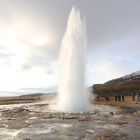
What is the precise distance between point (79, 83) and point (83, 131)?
21709mm

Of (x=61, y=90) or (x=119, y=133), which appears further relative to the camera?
(x=61, y=90)

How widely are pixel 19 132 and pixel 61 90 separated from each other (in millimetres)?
23270

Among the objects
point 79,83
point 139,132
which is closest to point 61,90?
point 79,83

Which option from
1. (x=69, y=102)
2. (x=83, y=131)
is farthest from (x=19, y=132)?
(x=69, y=102)

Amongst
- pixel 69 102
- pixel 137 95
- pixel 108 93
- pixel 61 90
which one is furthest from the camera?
pixel 108 93

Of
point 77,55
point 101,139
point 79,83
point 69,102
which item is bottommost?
point 101,139

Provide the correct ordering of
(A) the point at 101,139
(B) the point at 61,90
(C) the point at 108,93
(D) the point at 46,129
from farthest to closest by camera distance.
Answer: (C) the point at 108,93
(B) the point at 61,90
(D) the point at 46,129
(A) the point at 101,139

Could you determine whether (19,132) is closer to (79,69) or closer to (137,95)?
(79,69)

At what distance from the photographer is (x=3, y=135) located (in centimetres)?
2131

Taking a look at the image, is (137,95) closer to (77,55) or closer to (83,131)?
(77,55)

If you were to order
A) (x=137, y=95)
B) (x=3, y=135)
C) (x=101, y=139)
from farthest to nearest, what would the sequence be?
(x=137, y=95) → (x=3, y=135) → (x=101, y=139)

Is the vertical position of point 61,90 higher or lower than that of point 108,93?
lower

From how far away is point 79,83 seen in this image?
4406cm

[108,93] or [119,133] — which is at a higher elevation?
[108,93]
